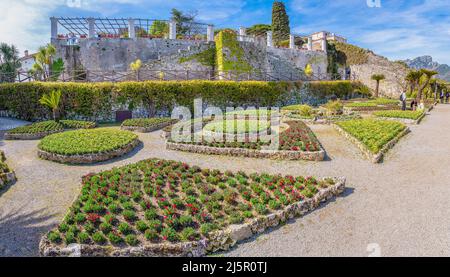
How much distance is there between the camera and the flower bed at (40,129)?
702 inches

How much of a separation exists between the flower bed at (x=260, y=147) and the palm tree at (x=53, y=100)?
35.6ft

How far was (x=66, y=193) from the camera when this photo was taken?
10117 millimetres

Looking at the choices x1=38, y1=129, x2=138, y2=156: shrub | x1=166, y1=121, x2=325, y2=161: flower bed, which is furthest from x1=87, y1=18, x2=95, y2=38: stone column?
x1=166, y1=121, x2=325, y2=161: flower bed

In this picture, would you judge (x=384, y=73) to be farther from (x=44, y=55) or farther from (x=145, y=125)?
(x=44, y=55)

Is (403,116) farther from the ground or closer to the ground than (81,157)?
farther from the ground

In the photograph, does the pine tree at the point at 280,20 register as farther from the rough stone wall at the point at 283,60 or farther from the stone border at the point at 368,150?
the stone border at the point at 368,150

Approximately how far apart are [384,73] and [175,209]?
5316 centimetres

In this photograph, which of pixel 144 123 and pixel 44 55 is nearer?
pixel 144 123

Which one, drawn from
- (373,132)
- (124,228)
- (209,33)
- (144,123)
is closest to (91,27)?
(209,33)

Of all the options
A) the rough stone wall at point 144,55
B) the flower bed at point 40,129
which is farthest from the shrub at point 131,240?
the rough stone wall at point 144,55

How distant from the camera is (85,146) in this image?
14312 mm

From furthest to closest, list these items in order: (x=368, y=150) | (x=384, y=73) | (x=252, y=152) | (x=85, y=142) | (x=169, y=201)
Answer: (x=384, y=73) → (x=85, y=142) → (x=252, y=152) → (x=368, y=150) → (x=169, y=201)

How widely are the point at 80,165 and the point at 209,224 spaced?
839 cm
